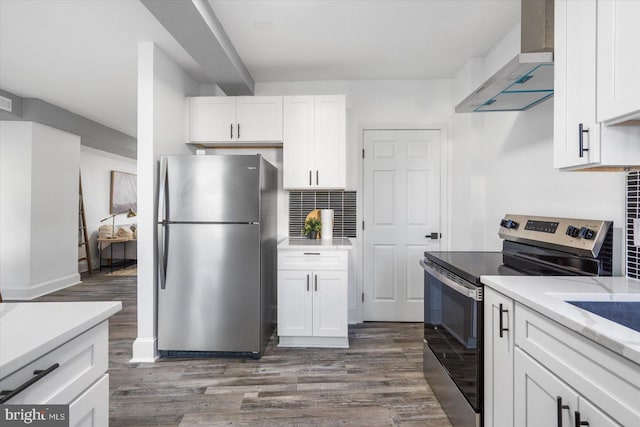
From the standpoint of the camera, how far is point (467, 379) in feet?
5.37

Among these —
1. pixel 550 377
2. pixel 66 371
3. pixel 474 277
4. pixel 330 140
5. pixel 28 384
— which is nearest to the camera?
pixel 28 384

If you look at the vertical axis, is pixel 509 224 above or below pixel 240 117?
below

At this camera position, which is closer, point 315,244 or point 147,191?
point 147,191

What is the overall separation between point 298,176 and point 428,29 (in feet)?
5.32

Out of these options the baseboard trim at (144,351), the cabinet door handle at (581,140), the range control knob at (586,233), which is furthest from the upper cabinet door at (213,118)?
the range control knob at (586,233)

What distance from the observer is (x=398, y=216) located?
3.42 m

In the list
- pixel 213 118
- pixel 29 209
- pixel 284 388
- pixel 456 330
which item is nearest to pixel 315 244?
pixel 284 388

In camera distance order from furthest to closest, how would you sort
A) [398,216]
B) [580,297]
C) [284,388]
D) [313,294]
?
[398,216] → [313,294] → [284,388] → [580,297]

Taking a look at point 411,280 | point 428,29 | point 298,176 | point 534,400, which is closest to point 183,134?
point 298,176

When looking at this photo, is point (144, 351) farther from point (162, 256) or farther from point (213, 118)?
point (213, 118)

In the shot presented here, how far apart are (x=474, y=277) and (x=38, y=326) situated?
5.49 feet

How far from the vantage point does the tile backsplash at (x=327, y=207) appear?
3.41 meters

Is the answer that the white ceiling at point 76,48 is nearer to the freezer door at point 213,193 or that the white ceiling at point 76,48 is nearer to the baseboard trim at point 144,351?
the freezer door at point 213,193

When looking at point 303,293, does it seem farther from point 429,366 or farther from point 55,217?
point 55,217
